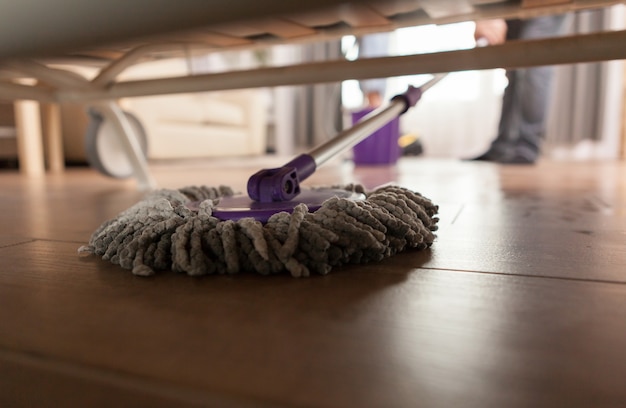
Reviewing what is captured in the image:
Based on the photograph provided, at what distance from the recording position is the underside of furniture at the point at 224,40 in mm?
233

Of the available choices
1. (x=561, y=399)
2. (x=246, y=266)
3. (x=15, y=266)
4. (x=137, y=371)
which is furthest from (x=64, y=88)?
(x=561, y=399)

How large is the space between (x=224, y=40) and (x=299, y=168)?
382 mm

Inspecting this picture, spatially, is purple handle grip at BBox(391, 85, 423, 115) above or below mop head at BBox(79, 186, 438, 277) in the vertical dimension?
above

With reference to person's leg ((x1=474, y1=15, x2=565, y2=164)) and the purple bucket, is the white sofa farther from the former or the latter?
person's leg ((x1=474, y1=15, x2=565, y2=164))

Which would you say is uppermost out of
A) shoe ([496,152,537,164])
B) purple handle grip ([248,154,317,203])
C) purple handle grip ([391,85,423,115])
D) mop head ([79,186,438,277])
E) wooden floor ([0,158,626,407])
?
purple handle grip ([391,85,423,115])

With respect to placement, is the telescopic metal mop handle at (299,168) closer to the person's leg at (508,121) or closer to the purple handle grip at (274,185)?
the purple handle grip at (274,185)

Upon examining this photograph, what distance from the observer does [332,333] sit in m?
0.31

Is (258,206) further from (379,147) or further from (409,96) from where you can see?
(379,147)

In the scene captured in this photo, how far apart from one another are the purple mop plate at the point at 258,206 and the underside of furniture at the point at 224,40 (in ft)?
0.61

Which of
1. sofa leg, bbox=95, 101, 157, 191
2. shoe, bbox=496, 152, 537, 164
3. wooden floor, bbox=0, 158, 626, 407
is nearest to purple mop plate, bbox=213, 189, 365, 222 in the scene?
wooden floor, bbox=0, 158, 626, 407

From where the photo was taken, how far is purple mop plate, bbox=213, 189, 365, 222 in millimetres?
545

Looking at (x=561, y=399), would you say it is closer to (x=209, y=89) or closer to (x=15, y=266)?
(x=15, y=266)

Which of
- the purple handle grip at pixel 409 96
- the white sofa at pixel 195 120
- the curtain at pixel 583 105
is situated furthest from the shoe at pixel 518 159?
the purple handle grip at pixel 409 96

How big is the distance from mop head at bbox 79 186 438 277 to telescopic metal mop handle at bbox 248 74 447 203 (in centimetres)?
9
